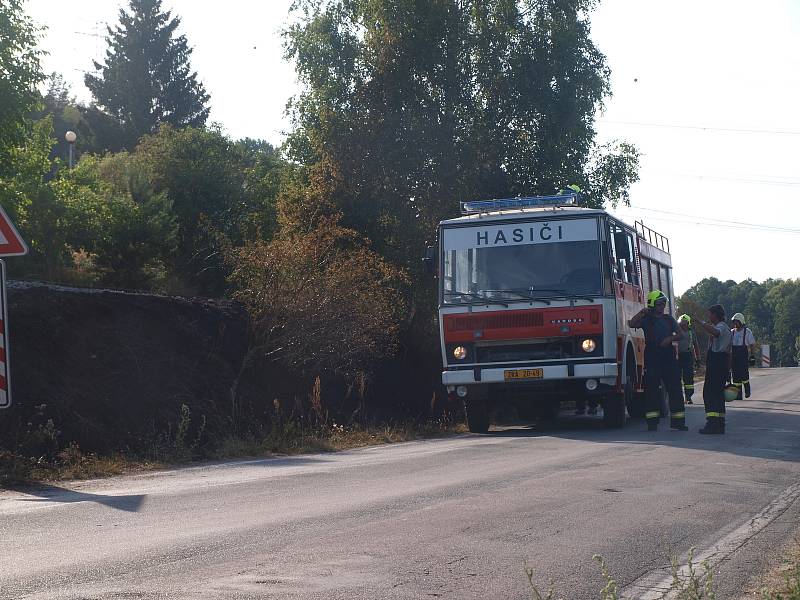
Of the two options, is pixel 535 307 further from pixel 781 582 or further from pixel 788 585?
pixel 788 585

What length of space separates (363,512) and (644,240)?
15.0m

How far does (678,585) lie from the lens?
5.36 metres

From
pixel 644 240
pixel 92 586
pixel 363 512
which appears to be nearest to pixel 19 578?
pixel 92 586

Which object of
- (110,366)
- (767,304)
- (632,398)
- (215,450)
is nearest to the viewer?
(215,450)

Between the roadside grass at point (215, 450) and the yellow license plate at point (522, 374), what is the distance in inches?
79.6

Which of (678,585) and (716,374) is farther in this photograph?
(716,374)

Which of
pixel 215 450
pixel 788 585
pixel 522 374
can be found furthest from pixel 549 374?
pixel 788 585

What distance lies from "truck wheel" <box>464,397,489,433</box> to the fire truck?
46cm

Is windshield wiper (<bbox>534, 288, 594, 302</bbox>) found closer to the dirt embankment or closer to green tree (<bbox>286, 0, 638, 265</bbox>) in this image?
the dirt embankment

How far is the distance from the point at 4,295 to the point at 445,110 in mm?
20105

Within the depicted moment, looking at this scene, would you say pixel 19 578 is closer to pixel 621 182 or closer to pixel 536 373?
pixel 536 373

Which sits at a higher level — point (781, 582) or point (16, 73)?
point (16, 73)

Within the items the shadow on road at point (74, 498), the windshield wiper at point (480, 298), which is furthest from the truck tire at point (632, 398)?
the shadow on road at point (74, 498)

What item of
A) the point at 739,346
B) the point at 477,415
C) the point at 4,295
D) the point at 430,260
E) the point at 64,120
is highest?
the point at 64,120
